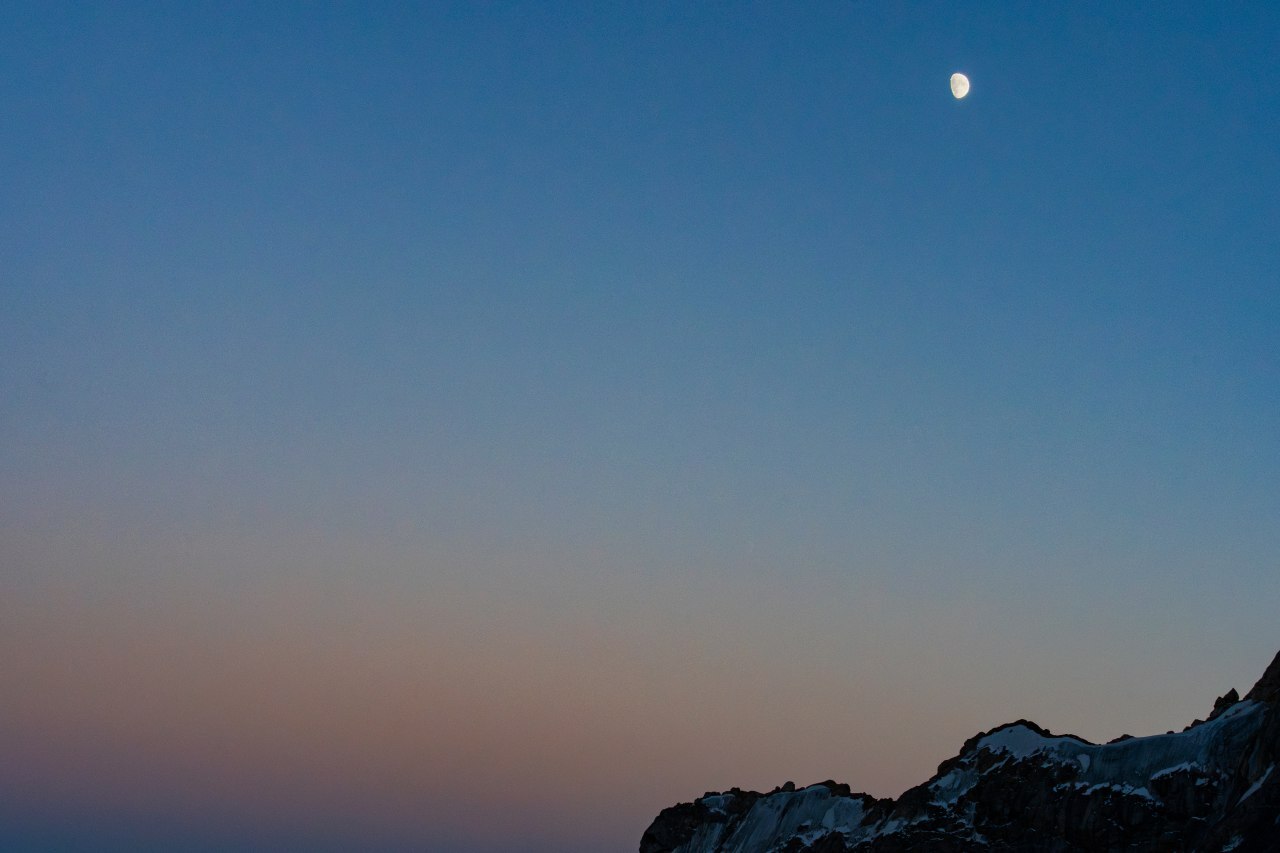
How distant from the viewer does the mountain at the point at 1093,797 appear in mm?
93250

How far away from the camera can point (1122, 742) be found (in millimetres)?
109875

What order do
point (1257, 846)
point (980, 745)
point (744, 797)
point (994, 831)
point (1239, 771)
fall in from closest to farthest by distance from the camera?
point (1257, 846) → point (1239, 771) → point (994, 831) → point (980, 745) → point (744, 797)

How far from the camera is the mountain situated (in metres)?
93.2

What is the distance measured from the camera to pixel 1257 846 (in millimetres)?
85625

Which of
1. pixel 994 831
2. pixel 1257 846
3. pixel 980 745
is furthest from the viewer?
pixel 980 745

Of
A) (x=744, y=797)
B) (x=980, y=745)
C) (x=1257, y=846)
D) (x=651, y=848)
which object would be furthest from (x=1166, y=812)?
(x=651, y=848)

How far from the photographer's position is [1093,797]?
106 meters

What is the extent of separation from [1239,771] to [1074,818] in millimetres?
16483

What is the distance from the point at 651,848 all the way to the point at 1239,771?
100396mm

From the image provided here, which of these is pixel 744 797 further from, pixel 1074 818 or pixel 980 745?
pixel 1074 818

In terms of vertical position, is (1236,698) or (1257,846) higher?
(1236,698)

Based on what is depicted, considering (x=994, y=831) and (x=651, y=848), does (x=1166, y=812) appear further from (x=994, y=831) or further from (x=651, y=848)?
(x=651, y=848)

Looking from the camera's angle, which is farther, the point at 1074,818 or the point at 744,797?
the point at 744,797

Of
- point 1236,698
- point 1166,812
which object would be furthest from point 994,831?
point 1236,698
